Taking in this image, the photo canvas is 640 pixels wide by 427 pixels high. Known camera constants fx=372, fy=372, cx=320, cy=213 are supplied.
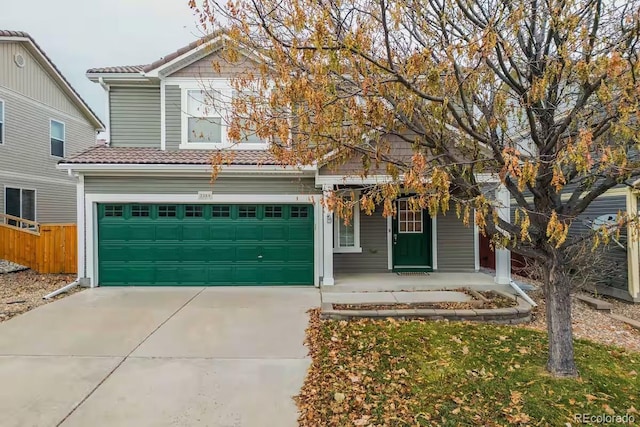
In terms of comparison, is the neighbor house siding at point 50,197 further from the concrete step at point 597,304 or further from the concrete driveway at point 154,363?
the concrete step at point 597,304

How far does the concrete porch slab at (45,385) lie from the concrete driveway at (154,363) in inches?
0.4

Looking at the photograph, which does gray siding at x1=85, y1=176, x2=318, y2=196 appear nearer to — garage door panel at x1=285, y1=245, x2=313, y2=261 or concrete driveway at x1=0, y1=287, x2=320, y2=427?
garage door panel at x1=285, y1=245, x2=313, y2=261

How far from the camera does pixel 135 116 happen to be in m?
10.1

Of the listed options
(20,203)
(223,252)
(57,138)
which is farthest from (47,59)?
(223,252)

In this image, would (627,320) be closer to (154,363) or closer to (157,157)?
(154,363)

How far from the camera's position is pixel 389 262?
34.6ft

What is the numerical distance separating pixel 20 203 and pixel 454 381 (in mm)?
16046

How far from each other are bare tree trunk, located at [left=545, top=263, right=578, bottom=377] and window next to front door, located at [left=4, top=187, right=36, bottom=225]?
16310 mm

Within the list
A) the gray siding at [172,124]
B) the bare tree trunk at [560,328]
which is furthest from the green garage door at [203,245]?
the bare tree trunk at [560,328]

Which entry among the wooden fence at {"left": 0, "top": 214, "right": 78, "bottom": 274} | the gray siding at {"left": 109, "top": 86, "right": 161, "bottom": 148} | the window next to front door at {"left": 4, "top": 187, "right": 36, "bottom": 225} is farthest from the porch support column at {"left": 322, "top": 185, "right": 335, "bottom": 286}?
the window next to front door at {"left": 4, "top": 187, "right": 36, "bottom": 225}

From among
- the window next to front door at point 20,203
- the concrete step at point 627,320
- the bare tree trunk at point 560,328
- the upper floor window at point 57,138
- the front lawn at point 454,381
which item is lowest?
the concrete step at point 627,320

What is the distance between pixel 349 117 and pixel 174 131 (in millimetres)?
7038

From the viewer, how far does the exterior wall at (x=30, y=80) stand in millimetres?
13211

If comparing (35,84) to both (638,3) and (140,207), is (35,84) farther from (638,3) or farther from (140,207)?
(638,3)
